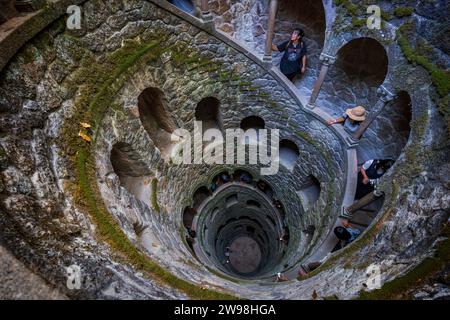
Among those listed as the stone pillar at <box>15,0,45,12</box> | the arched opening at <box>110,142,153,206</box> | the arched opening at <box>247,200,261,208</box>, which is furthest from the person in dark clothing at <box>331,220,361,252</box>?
the stone pillar at <box>15,0,45,12</box>

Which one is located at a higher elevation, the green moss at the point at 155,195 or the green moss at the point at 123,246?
the green moss at the point at 155,195

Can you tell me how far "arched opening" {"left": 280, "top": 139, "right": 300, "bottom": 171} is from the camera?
9.88 meters

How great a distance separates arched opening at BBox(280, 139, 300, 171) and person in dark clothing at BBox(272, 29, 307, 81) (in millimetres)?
2698

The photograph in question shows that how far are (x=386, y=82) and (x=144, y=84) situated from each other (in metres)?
5.29

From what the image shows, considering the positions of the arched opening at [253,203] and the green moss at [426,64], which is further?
the arched opening at [253,203]

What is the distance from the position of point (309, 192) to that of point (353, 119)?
3.46 meters

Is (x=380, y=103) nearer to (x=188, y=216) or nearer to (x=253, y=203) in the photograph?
(x=188, y=216)

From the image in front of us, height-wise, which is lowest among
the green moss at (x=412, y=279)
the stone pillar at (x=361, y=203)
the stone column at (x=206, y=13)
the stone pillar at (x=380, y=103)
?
the green moss at (x=412, y=279)

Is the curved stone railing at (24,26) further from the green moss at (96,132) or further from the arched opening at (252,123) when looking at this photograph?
the arched opening at (252,123)

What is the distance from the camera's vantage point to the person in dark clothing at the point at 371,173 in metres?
6.39

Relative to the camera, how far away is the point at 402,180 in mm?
4879

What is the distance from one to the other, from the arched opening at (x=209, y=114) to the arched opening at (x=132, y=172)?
3.11 m

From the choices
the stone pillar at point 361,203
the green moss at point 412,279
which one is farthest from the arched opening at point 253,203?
the green moss at point 412,279

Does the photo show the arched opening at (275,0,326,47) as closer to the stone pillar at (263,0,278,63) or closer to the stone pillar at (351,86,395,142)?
the stone pillar at (263,0,278,63)
